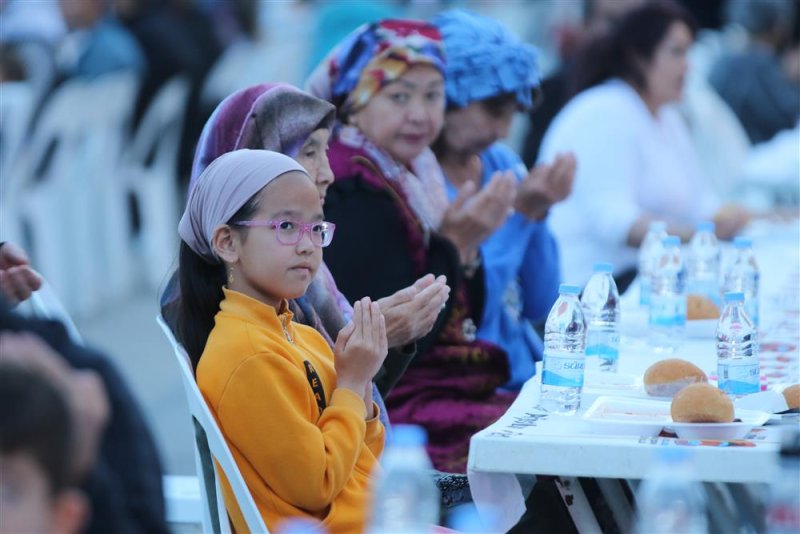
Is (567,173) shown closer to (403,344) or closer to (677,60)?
(403,344)

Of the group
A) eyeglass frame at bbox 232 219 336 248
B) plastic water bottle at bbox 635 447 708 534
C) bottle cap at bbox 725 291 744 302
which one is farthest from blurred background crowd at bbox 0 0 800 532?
plastic water bottle at bbox 635 447 708 534

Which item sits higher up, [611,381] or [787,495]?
[787,495]

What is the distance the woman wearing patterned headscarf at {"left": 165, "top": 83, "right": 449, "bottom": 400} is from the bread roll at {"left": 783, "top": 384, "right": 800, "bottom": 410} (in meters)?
0.70

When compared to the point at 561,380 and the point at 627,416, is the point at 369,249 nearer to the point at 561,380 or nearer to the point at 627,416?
the point at 561,380

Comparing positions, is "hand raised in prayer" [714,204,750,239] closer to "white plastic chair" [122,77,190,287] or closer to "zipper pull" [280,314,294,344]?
"zipper pull" [280,314,294,344]

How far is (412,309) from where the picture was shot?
2791 millimetres

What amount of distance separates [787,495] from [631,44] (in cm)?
374

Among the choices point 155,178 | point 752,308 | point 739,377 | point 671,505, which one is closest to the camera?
point 671,505

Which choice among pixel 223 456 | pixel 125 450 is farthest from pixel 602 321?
pixel 125 450

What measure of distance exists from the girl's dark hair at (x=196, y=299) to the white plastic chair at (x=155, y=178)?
18.4 ft

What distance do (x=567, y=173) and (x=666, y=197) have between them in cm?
128

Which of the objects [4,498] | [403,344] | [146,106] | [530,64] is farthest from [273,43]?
[4,498]

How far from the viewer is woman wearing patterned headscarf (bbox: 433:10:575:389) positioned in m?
3.77

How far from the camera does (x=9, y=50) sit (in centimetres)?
747
